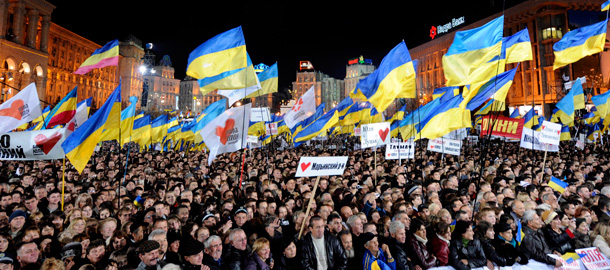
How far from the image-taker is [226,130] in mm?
8531

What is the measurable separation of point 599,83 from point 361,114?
38.9 metres

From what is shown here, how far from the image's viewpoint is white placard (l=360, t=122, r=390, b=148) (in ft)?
36.2

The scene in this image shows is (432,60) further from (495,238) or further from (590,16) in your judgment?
(495,238)

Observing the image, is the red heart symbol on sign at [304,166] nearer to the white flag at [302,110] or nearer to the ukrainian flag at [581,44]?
the white flag at [302,110]

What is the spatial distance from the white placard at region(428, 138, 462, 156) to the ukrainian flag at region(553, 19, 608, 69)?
162 inches

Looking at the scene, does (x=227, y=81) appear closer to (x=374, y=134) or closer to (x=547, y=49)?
(x=374, y=134)

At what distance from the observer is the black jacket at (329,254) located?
4.73m

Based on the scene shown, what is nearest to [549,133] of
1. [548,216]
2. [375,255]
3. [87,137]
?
[548,216]

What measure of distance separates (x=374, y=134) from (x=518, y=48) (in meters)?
4.69

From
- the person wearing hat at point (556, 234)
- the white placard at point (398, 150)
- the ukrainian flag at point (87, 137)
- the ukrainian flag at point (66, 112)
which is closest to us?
the person wearing hat at point (556, 234)

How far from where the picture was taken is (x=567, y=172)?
12.0 m

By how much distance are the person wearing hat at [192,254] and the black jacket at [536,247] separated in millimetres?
4977

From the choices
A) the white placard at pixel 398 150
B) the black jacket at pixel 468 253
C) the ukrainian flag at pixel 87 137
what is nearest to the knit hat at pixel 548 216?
the black jacket at pixel 468 253

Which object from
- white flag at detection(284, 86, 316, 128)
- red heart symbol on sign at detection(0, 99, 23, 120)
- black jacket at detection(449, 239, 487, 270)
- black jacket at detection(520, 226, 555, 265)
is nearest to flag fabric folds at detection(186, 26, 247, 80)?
white flag at detection(284, 86, 316, 128)
